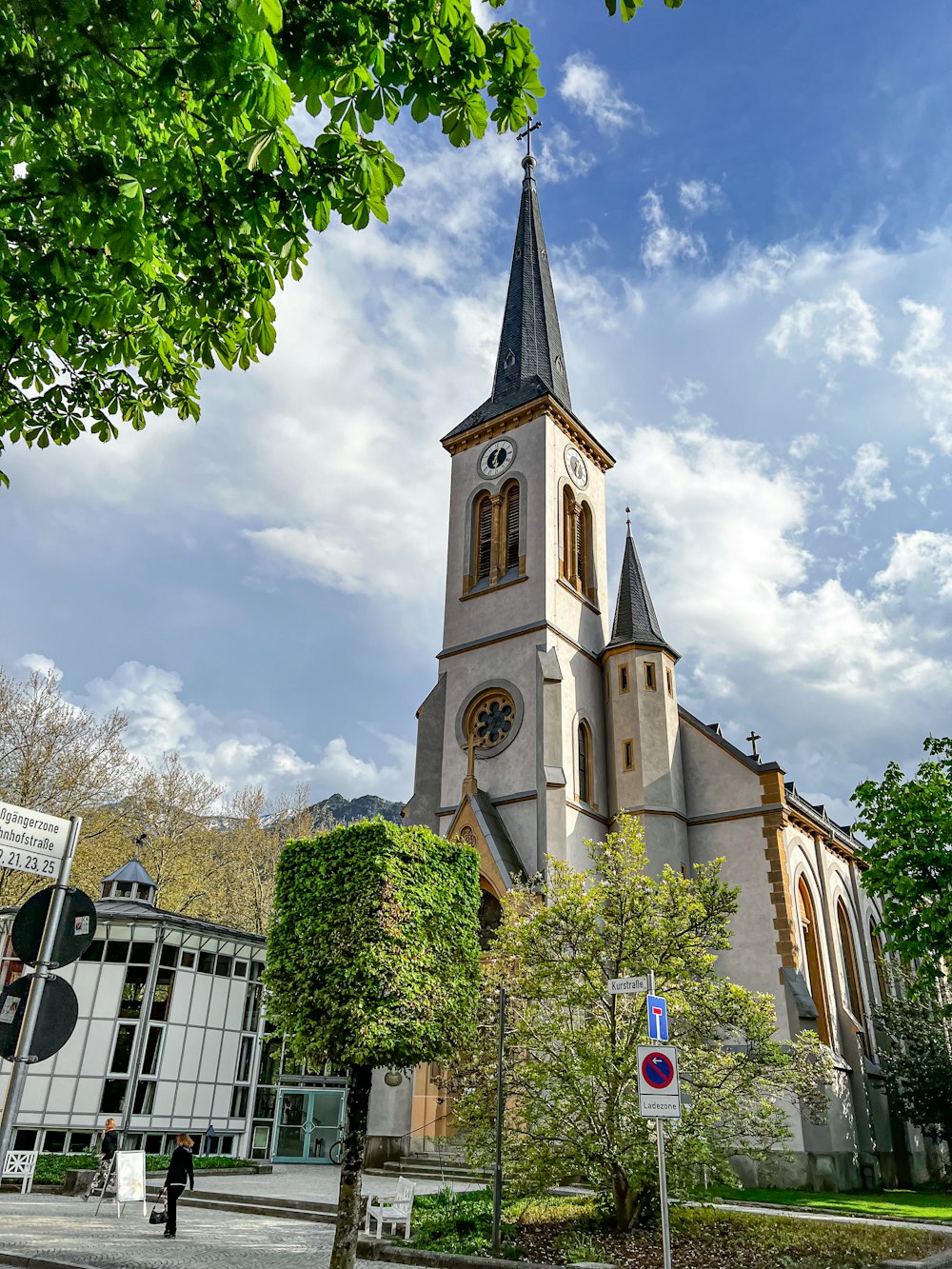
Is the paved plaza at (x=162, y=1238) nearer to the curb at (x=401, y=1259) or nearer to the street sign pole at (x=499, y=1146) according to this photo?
the curb at (x=401, y=1259)

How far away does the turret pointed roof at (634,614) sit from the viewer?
3150cm

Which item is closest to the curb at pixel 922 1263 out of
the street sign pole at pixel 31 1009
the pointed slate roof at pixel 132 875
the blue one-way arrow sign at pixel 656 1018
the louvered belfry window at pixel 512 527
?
the blue one-way arrow sign at pixel 656 1018

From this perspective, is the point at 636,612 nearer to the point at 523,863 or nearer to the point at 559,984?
the point at 523,863

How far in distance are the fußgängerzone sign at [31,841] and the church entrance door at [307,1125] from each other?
30.1 metres

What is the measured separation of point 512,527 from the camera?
Result: 113 ft

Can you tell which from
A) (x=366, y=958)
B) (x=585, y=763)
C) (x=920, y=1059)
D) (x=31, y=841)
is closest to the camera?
(x=31, y=841)

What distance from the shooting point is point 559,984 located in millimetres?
13867

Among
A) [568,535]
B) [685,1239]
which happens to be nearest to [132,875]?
[568,535]

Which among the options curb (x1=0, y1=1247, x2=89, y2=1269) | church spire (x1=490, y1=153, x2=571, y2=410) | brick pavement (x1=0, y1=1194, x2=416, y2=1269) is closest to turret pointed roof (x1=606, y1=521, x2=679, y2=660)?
church spire (x1=490, y1=153, x2=571, y2=410)

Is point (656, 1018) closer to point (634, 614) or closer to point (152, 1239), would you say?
point (152, 1239)

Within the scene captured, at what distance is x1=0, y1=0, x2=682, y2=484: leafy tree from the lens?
192 inches

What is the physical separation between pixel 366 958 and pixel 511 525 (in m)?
23.1

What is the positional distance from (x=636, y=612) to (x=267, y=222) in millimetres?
27720

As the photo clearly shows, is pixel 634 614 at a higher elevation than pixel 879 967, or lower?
higher
